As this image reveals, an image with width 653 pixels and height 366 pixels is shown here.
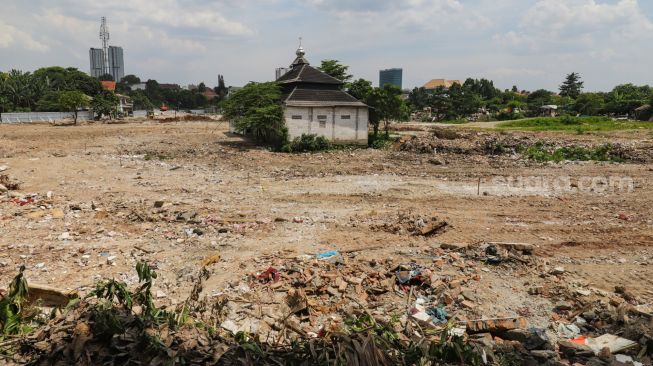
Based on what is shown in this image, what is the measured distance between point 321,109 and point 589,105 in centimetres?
4535

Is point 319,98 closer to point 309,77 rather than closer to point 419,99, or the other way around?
point 309,77

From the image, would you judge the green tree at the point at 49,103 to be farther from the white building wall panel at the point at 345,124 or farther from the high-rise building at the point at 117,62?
the high-rise building at the point at 117,62

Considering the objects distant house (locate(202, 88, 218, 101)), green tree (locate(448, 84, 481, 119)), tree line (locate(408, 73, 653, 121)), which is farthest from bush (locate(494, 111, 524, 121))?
distant house (locate(202, 88, 218, 101))

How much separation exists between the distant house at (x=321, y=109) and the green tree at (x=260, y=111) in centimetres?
54

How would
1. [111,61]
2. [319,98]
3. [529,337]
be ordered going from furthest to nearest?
[111,61] < [319,98] < [529,337]

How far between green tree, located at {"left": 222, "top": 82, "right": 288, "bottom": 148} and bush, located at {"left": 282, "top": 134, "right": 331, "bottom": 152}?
0.68 meters

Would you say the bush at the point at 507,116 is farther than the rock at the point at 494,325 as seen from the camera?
Yes

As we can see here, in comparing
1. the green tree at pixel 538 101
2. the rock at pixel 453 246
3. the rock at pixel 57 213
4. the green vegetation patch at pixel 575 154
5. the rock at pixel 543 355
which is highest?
the green tree at pixel 538 101

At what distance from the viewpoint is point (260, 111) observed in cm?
2147

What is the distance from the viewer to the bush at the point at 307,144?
70.5 feet

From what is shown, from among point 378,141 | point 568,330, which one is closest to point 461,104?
point 378,141

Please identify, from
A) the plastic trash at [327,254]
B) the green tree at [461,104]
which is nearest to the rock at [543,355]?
the plastic trash at [327,254]

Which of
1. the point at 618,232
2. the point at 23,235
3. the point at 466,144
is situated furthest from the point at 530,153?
the point at 23,235

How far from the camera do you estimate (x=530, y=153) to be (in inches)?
765
